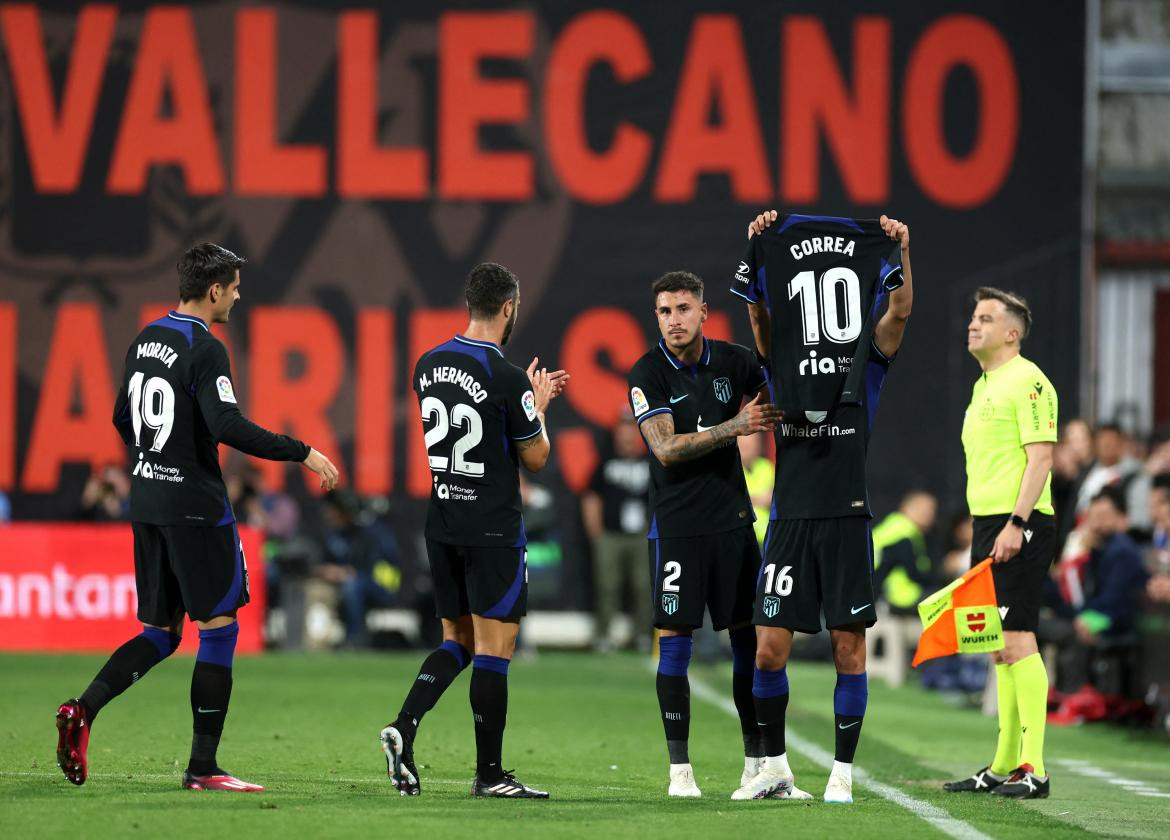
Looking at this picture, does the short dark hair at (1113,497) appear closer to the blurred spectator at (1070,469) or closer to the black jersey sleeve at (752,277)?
the blurred spectator at (1070,469)

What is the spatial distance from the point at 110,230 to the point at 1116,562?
11860mm

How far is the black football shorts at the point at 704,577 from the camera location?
7.43 meters

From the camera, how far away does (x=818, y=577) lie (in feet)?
23.8

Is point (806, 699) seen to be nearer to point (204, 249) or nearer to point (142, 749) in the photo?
point (142, 749)

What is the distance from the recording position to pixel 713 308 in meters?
19.0

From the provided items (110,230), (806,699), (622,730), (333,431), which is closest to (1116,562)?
(806,699)

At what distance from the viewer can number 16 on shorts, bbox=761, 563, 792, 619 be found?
723 cm

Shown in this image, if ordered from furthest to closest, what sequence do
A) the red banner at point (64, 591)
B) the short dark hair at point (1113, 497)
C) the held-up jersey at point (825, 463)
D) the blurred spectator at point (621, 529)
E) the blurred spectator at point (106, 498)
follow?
the blurred spectator at point (106, 498)
the blurred spectator at point (621, 529)
the red banner at point (64, 591)
the short dark hair at point (1113, 497)
the held-up jersey at point (825, 463)

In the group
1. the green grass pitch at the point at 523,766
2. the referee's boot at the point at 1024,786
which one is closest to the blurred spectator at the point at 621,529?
the green grass pitch at the point at 523,766

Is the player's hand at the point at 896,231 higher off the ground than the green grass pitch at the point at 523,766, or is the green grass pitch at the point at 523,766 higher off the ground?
the player's hand at the point at 896,231

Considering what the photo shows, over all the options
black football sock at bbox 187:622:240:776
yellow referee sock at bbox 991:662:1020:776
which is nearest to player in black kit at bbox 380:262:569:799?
black football sock at bbox 187:622:240:776

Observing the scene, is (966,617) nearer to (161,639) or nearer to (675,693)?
(675,693)

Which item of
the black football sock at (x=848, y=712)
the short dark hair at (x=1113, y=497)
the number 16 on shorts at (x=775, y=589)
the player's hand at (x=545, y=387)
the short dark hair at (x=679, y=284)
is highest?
the short dark hair at (x=679, y=284)

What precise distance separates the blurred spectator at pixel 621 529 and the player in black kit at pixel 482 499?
10010 millimetres
